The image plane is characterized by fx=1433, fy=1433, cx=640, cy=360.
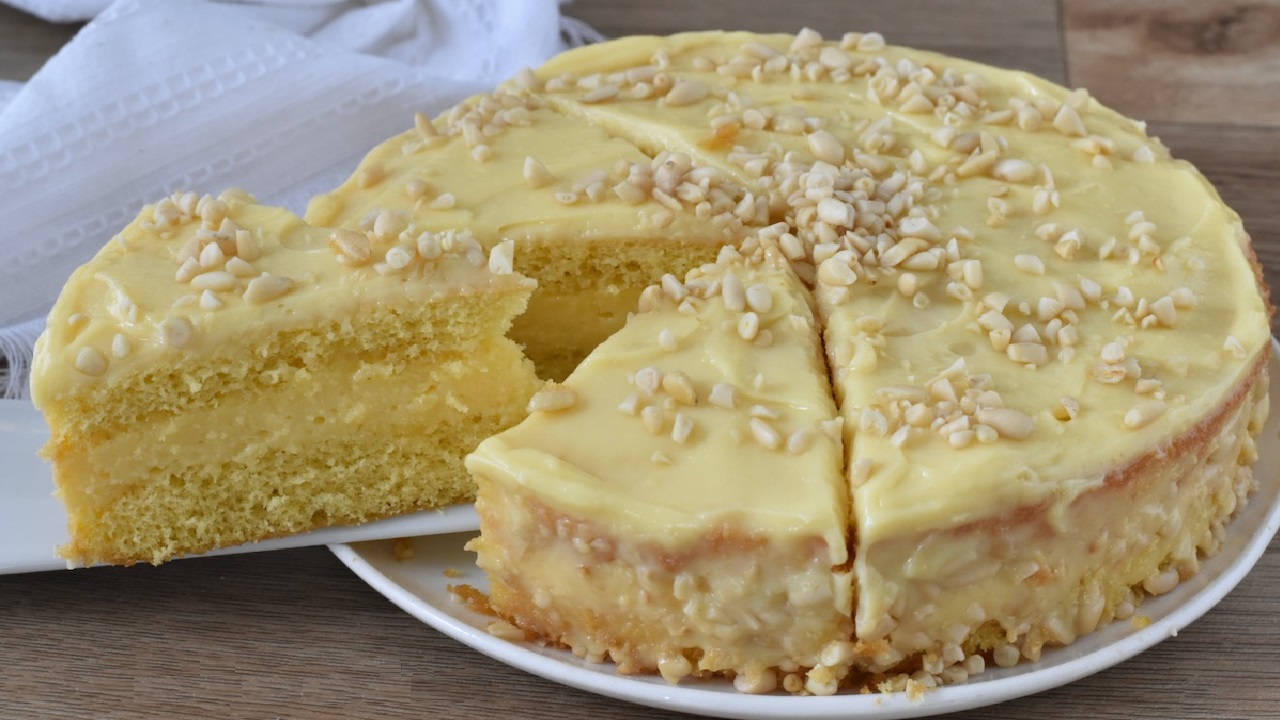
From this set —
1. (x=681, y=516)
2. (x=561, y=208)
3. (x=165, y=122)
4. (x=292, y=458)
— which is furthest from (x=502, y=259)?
(x=165, y=122)

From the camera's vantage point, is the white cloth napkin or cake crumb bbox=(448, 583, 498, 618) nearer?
cake crumb bbox=(448, 583, 498, 618)

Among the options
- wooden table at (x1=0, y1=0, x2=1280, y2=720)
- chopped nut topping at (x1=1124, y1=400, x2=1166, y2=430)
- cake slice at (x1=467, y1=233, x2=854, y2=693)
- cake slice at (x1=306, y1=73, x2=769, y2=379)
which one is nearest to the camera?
cake slice at (x1=467, y1=233, x2=854, y2=693)

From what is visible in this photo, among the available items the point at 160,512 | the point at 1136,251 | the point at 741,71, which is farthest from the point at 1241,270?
the point at 160,512

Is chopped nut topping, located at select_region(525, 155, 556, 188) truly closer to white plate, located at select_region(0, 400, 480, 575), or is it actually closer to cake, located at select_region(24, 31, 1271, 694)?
cake, located at select_region(24, 31, 1271, 694)

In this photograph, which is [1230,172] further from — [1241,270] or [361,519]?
[361,519]

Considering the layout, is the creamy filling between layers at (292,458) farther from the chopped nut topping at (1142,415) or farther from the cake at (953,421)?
the chopped nut topping at (1142,415)

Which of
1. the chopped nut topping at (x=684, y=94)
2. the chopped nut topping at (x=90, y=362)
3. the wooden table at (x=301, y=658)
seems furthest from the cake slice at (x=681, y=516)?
the chopped nut topping at (x=684, y=94)

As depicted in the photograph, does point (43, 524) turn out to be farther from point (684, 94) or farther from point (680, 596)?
point (684, 94)

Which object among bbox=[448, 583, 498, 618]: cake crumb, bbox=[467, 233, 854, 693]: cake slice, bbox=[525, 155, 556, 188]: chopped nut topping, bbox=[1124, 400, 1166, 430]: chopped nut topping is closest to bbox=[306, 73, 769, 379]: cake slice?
bbox=[525, 155, 556, 188]: chopped nut topping
